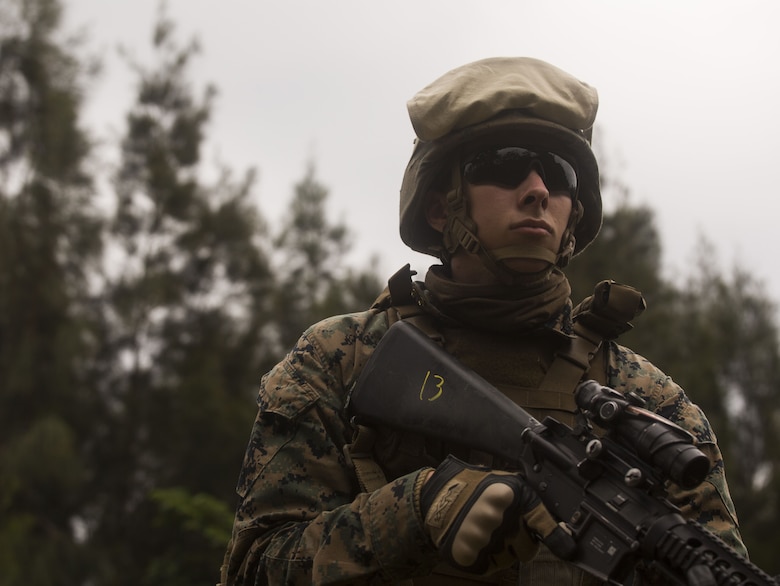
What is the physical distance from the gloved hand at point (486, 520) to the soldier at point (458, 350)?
0.14 ft

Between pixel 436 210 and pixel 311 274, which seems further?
pixel 311 274

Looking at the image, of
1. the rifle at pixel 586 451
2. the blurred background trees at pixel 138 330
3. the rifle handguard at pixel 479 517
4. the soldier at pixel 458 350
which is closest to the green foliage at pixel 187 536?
the blurred background trees at pixel 138 330

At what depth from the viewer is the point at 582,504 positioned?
8.27 ft

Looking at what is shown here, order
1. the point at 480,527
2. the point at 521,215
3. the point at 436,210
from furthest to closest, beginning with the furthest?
the point at 436,210 → the point at 521,215 → the point at 480,527

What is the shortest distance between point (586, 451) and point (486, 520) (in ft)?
1.04

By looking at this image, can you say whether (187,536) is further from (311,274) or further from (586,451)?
(586,451)

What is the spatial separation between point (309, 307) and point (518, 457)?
20.9 meters

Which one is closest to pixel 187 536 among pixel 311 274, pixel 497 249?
pixel 311 274

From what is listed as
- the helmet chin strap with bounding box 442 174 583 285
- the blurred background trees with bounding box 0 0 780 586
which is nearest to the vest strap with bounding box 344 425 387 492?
the helmet chin strap with bounding box 442 174 583 285

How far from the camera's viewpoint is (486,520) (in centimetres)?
245

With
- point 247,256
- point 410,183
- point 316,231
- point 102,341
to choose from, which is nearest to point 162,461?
point 102,341

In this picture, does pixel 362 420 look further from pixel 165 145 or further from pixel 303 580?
pixel 165 145

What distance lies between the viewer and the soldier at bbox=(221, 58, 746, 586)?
2764 millimetres

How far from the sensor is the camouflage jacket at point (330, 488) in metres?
2.70
